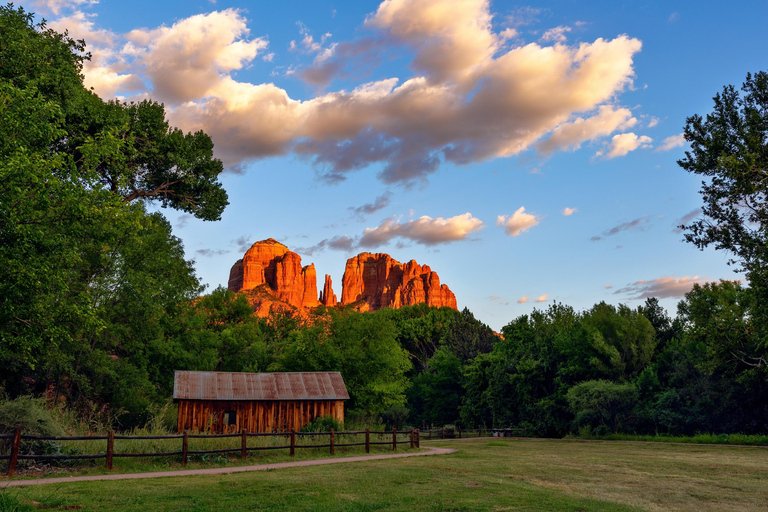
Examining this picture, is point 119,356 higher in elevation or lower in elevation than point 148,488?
higher

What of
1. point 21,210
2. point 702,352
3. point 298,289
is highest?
point 298,289

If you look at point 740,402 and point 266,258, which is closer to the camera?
point 740,402

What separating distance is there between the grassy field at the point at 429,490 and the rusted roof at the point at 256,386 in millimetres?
10712

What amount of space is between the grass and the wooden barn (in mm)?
22929

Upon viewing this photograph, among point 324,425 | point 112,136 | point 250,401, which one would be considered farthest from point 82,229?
point 324,425

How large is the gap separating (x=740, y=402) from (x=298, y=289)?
13615 centimetres

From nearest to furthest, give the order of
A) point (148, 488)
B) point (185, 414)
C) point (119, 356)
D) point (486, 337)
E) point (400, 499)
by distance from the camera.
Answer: point (400, 499) → point (148, 488) → point (185, 414) → point (119, 356) → point (486, 337)

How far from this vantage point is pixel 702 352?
4200cm

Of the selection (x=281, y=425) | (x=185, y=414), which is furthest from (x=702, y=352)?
(x=185, y=414)

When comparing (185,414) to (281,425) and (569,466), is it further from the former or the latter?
(569,466)

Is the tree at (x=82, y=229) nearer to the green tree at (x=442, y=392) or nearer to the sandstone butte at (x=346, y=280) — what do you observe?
the green tree at (x=442, y=392)

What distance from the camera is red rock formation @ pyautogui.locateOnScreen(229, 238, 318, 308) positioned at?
16150 centimetres

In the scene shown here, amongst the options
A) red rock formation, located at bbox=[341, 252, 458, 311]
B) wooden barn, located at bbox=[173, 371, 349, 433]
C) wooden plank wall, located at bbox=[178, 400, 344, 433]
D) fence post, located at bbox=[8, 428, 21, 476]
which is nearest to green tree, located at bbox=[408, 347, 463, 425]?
wooden barn, located at bbox=[173, 371, 349, 433]

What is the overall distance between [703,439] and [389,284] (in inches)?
5585
